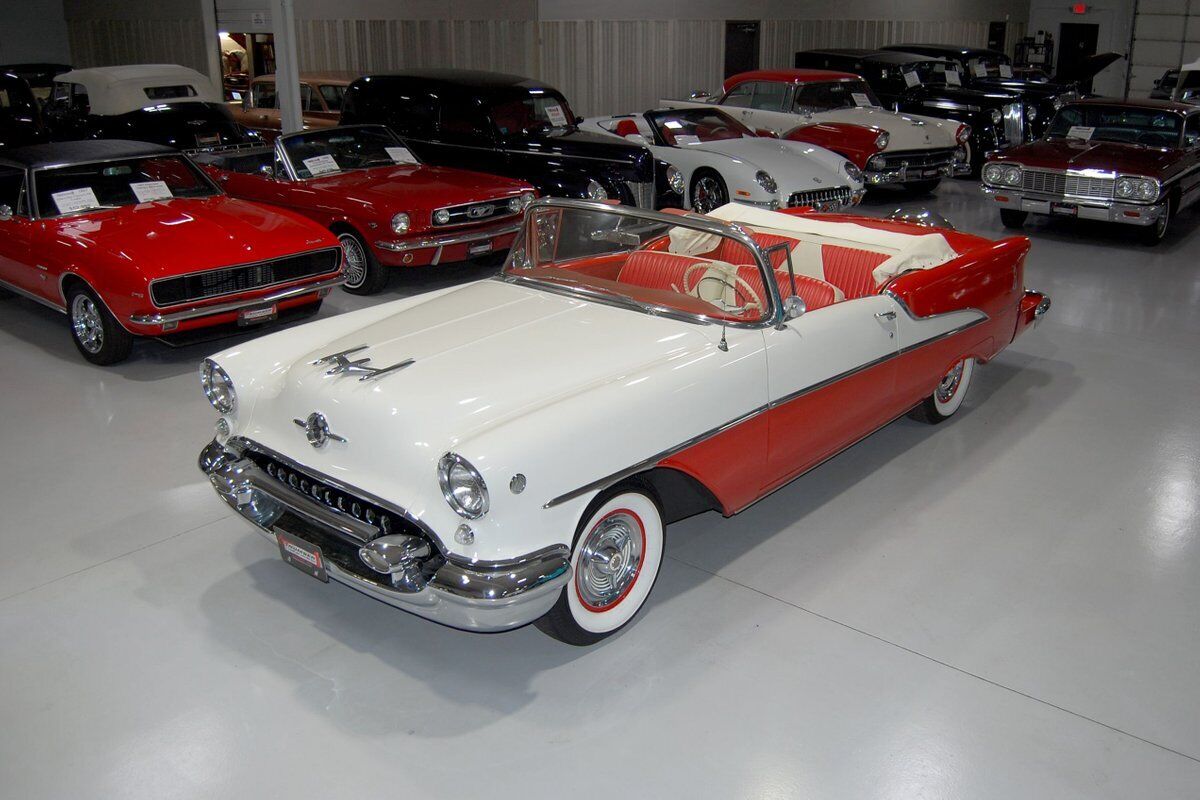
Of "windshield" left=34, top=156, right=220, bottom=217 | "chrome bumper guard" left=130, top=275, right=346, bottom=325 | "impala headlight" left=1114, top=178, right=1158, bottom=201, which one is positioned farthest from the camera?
"impala headlight" left=1114, top=178, right=1158, bottom=201

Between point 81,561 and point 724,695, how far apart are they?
2.72m

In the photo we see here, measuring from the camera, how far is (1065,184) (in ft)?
32.4

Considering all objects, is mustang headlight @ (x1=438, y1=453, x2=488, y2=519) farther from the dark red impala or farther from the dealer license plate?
the dark red impala

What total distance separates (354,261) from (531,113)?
114 inches

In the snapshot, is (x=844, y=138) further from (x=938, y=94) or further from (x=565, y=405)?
(x=565, y=405)

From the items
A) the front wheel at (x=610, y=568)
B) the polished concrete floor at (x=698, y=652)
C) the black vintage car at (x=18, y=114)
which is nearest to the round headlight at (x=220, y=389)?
the polished concrete floor at (x=698, y=652)

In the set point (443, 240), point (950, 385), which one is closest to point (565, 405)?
point (950, 385)

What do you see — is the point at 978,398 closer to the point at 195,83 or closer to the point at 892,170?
the point at 892,170

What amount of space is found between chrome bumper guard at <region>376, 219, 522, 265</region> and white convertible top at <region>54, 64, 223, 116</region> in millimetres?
5683

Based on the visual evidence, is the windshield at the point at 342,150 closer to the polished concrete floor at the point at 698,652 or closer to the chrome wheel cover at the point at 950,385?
the polished concrete floor at the point at 698,652

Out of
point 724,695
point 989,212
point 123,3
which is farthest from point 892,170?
point 123,3

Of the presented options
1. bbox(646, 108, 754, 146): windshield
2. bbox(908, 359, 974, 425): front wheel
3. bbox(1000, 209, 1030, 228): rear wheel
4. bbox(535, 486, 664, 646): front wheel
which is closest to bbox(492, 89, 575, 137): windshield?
bbox(646, 108, 754, 146): windshield

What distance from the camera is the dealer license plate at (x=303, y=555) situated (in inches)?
134

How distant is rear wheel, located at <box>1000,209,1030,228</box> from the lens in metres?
10.7
